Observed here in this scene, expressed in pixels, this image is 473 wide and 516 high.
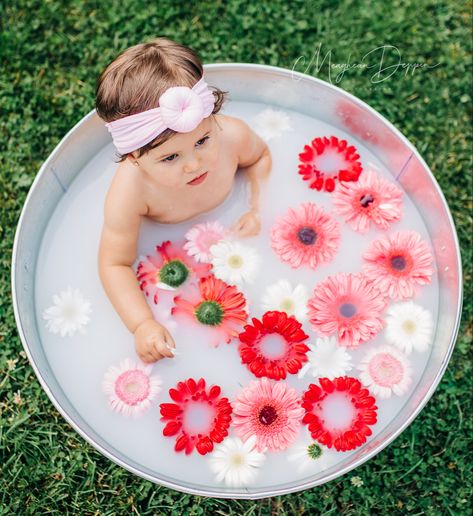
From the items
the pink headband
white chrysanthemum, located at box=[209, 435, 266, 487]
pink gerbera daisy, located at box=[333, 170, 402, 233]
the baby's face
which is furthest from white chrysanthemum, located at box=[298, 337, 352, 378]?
the pink headband

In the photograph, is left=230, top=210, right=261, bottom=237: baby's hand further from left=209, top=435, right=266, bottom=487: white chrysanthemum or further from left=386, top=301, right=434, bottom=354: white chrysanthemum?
left=209, top=435, right=266, bottom=487: white chrysanthemum

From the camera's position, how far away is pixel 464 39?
231 centimetres

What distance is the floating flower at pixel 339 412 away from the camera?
1719mm

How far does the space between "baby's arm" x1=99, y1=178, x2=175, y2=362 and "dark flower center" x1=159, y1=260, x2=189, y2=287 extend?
0.30 ft

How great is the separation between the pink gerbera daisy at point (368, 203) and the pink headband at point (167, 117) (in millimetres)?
630

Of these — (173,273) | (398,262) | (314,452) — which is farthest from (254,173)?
(314,452)

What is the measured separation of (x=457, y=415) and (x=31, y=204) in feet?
4.24

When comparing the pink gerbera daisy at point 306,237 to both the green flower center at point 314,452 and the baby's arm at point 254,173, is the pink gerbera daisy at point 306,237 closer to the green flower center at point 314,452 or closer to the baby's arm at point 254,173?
the baby's arm at point 254,173

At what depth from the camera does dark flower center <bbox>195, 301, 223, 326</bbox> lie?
1812 millimetres

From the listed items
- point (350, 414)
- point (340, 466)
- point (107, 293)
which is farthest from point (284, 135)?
point (340, 466)

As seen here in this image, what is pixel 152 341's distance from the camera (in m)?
1.74

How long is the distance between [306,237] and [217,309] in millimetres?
321

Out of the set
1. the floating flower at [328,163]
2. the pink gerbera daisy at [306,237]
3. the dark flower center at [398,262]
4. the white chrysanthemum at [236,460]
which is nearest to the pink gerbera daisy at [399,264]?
the dark flower center at [398,262]

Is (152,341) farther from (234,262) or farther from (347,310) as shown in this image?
(347,310)
